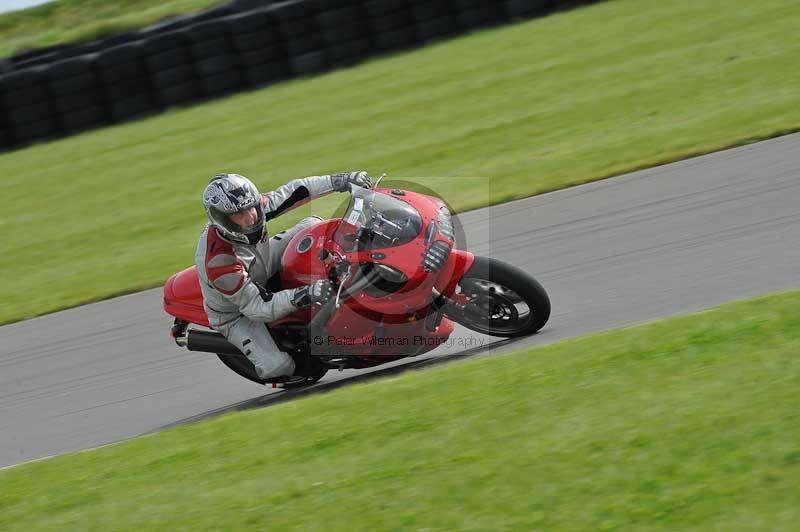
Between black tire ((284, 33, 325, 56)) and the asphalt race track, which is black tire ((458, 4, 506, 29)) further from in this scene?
the asphalt race track

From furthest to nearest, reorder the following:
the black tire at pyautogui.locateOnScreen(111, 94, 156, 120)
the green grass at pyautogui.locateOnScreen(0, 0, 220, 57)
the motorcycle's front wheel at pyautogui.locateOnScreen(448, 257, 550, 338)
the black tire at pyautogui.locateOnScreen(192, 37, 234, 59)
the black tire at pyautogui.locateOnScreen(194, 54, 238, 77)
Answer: the green grass at pyautogui.locateOnScreen(0, 0, 220, 57), the black tire at pyautogui.locateOnScreen(111, 94, 156, 120), the black tire at pyautogui.locateOnScreen(194, 54, 238, 77), the black tire at pyautogui.locateOnScreen(192, 37, 234, 59), the motorcycle's front wheel at pyautogui.locateOnScreen(448, 257, 550, 338)

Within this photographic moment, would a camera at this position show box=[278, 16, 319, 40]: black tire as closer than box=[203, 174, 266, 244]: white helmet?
No

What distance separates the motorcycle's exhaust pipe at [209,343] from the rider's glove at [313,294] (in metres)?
0.91

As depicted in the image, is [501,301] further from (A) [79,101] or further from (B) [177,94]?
(A) [79,101]

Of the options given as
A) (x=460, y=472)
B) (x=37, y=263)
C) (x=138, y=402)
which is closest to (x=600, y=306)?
(x=460, y=472)

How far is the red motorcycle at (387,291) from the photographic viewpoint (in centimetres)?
569

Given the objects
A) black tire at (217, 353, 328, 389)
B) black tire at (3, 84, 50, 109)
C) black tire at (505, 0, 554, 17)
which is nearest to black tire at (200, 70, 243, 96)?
black tire at (3, 84, 50, 109)

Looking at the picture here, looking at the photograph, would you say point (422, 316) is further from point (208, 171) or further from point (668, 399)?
point (208, 171)

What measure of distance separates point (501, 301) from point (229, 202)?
1742 millimetres

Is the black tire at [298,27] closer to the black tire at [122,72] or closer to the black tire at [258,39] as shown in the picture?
the black tire at [258,39]

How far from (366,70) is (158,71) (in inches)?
121

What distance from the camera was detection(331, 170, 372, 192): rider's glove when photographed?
6.07m

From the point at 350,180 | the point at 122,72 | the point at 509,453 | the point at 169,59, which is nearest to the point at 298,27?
the point at 169,59

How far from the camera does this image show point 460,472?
14.9ft
